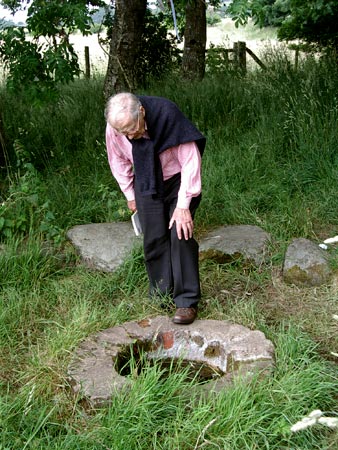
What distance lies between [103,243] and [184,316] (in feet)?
4.52

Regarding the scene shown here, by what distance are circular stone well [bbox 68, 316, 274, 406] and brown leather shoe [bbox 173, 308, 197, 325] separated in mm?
32

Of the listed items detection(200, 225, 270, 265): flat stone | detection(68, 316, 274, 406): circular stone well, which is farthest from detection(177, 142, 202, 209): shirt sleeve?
detection(200, 225, 270, 265): flat stone

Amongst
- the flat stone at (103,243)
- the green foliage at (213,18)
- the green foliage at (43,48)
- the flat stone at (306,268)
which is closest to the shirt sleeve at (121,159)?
the flat stone at (103,243)

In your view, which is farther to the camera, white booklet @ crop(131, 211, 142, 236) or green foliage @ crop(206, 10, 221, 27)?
green foliage @ crop(206, 10, 221, 27)

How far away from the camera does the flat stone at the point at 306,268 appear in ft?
15.0

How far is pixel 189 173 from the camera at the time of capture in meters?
3.61

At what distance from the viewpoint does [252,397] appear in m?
3.07

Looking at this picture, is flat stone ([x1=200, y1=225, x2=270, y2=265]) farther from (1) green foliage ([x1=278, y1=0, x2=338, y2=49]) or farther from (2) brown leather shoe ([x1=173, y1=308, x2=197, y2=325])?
(1) green foliage ([x1=278, y1=0, x2=338, y2=49])

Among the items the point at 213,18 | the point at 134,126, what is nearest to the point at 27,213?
the point at 134,126

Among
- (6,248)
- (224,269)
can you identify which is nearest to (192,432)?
(224,269)

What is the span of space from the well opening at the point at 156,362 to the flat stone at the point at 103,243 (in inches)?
45.3

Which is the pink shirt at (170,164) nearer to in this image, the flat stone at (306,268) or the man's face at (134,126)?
the man's face at (134,126)

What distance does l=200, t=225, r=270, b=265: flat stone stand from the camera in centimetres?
480

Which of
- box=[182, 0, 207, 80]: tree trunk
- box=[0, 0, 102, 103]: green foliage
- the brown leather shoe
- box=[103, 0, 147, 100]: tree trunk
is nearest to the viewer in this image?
the brown leather shoe
